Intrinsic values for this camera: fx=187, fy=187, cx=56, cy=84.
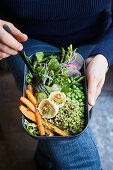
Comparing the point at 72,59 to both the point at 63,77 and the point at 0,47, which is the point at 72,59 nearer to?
the point at 63,77

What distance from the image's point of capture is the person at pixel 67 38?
80 centimetres

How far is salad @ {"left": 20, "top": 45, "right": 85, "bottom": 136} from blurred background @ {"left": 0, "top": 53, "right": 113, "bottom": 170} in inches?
26.5

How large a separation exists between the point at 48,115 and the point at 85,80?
0.81 feet

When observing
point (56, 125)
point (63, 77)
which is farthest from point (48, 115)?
point (63, 77)

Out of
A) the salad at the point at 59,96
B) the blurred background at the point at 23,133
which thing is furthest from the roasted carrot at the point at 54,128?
the blurred background at the point at 23,133

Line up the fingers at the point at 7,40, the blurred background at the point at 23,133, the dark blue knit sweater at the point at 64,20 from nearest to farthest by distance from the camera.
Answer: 1. the fingers at the point at 7,40
2. the dark blue knit sweater at the point at 64,20
3. the blurred background at the point at 23,133

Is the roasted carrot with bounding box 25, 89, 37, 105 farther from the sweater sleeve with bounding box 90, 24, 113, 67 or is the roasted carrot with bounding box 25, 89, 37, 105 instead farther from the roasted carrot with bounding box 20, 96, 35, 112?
the sweater sleeve with bounding box 90, 24, 113, 67

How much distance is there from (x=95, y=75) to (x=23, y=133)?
0.86m

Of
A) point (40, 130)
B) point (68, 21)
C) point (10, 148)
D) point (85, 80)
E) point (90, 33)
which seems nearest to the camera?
point (40, 130)

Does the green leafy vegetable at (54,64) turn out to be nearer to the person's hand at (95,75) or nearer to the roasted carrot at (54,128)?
the person's hand at (95,75)

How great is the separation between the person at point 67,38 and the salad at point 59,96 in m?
0.06

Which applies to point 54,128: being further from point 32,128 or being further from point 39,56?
point 39,56

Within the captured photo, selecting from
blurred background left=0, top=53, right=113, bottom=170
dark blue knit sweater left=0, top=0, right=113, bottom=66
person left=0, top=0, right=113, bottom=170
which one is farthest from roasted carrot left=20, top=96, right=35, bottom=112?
blurred background left=0, top=53, right=113, bottom=170

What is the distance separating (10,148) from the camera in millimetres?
1410
